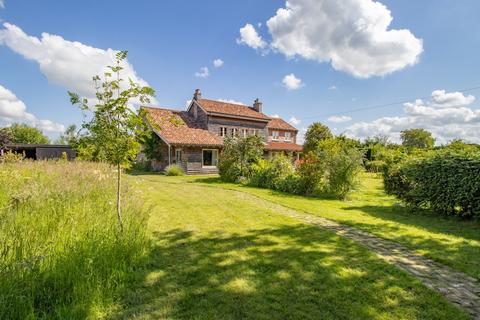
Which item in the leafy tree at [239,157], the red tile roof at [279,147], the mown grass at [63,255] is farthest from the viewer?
the red tile roof at [279,147]

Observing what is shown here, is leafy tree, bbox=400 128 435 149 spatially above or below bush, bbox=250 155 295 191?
above

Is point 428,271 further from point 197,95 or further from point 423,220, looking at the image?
point 197,95

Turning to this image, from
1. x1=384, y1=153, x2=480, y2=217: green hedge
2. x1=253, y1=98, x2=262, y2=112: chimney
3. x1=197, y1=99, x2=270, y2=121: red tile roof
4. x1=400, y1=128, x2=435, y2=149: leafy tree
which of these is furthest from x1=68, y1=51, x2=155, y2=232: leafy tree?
x1=400, y1=128, x2=435, y2=149: leafy tree

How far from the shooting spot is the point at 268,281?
3.82 metres

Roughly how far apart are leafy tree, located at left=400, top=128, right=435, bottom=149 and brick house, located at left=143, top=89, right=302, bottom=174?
50.7 m

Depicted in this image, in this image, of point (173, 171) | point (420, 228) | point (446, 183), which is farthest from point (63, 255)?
point (173, 171)

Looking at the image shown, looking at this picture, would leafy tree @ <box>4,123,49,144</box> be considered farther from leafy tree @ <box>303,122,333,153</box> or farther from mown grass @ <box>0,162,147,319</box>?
mown grass @ <box>0,162,147,319</box>

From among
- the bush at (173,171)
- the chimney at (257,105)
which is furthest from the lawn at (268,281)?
the chimney at (257,105)

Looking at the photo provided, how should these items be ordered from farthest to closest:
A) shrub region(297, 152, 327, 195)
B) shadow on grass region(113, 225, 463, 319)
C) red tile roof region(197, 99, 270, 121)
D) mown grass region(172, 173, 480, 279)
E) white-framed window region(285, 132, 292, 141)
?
1. white-framed window region(285, 132, 292, 141)
2. red tile roof region(197, 99, 270, 121)
3. shrub region(297, 152, 327, 195)
4. mown grass region(172, 173, 480, 279)
5. shadow on grass region(113, 225, 463, 319)

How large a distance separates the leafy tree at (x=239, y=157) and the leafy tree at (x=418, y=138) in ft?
204

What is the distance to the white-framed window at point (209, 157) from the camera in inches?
965

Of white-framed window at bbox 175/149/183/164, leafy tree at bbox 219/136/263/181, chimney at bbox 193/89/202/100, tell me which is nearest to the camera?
leafy tree at bbox 219/136/263/181

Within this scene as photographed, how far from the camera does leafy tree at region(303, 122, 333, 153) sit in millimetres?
29533

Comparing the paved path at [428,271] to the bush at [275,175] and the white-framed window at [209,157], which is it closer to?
the bush at [275,175]
